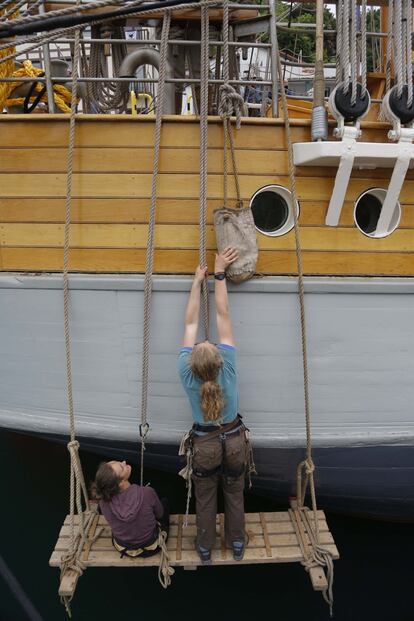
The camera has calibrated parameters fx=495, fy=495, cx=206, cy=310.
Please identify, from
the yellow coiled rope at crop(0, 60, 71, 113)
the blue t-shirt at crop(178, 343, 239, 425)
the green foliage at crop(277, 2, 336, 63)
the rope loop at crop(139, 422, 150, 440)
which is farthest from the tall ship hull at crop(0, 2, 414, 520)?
the green foliage at crop(277, 2, 336, 63)

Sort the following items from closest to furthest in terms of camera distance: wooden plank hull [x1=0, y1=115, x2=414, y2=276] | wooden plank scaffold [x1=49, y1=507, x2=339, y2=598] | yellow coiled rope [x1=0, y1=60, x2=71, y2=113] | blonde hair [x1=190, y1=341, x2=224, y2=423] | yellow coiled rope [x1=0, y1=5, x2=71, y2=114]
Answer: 1. blonde hair [x1=190, y1=341, x2=224, y2=423]
2. wooden plank scaffold [x1=49, y1=507, x2=339, y2=598]
3. wooden plank hull [x1=0, y1=115, x2=414, y2=276]
4. yellow coiled rope [x1=0, y1=5, x2=71, y2=114]
5. yellow coiled rope [x1=0, y1=60, x2=71, y2=113]

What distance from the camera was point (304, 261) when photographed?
301 cm

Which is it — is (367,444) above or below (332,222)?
below

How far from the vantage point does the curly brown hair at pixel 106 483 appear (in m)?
2.62

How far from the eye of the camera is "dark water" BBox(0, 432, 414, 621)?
140 inches

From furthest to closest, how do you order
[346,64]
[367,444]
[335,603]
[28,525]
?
[28,525] < [335,603] < [367,444] < [346,64]

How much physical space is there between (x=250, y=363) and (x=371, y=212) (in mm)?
1244

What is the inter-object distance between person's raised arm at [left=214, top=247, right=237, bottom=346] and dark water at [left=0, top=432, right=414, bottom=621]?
2.07m

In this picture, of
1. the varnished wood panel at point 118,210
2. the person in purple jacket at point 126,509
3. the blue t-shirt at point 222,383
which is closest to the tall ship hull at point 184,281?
the varnished wood panel at point 118,210

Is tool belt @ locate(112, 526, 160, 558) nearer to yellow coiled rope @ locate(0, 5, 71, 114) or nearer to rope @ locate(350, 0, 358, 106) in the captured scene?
rope @ locate(350, 0, 358, 106)

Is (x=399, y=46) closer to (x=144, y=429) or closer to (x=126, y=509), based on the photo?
(x=144, y=429)

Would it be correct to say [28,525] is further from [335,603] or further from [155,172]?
[155,172]

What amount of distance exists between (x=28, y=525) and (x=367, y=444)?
2937 millimetres

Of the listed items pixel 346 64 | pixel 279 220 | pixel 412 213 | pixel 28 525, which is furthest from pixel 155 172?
Answer: pixel 28 525
